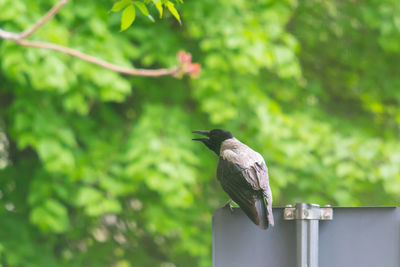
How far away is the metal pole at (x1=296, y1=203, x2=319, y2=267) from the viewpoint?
1.69 meters

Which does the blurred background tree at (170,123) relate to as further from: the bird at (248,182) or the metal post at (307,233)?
the metal post at (307,233)

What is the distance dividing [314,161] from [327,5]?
73.4 inches


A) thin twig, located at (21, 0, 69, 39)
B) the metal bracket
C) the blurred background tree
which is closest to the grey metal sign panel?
the metal bracket

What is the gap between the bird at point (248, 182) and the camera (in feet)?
5.88

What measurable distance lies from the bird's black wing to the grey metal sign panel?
0.17 feet

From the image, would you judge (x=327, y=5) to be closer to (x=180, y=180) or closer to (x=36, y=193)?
(x=180, y=180)

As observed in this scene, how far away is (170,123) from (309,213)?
10.8 feet

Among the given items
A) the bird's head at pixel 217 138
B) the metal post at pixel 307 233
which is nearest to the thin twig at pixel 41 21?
the bird's head at pixel 217 138

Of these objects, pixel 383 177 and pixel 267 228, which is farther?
pixel 383 177

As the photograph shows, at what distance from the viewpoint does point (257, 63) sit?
184 inches

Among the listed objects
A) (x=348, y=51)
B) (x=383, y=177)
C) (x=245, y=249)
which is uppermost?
(x=348, y=51)

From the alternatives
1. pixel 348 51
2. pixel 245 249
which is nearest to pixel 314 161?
pixel 348 51

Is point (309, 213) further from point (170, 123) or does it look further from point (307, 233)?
point (170, 123)

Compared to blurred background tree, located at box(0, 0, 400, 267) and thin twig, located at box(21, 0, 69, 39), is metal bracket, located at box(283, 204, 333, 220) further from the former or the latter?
blurred background tree, located at box(0, 0, 400, 267)
